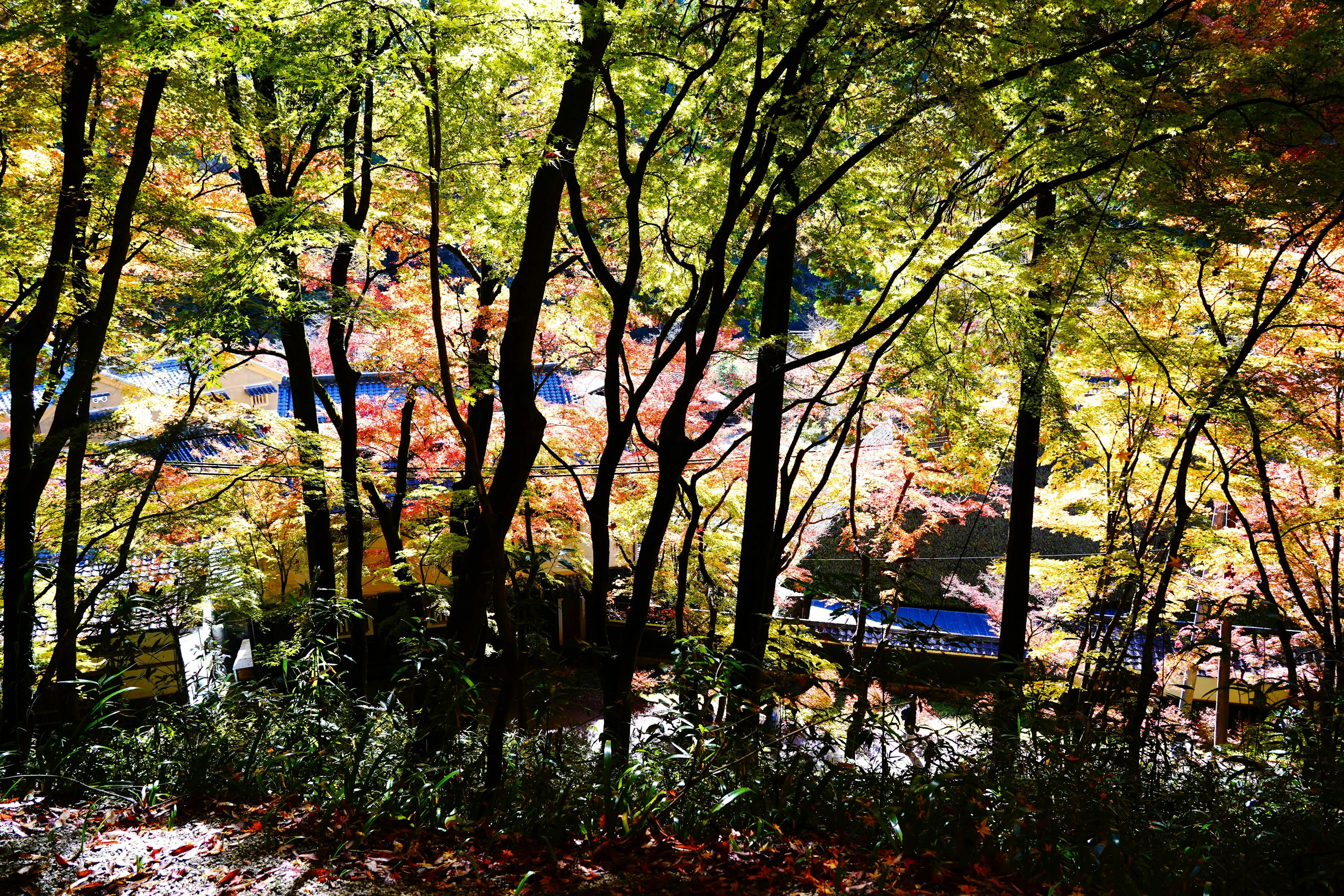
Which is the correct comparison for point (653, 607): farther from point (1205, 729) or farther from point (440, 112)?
point (440, 112)

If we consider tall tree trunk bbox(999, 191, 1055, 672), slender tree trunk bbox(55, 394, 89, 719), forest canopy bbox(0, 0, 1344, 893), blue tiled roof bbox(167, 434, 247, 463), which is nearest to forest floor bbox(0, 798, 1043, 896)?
forest canopy bbox(0, 0, 1344, 893)

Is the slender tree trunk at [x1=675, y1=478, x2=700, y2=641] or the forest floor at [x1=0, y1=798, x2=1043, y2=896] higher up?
the slender tree trunk at [x1=675, y1=478, x2=700, y2=641]

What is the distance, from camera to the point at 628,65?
4.73 meters

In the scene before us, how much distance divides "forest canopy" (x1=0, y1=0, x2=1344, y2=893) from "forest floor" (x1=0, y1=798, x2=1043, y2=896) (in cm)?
8

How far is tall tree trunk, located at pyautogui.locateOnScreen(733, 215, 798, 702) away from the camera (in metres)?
6.88

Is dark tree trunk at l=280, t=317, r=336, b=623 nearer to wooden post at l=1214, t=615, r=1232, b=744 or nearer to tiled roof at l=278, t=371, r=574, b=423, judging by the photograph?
wooden post at l=1214, t=615, r=1232, b=744

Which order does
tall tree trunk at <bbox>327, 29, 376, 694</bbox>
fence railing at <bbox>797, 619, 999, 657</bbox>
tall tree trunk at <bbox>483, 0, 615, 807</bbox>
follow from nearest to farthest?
tall tree trunk at <bbox>483, 0, 615, 807</bbox>
tall tree trunk at <bbox>327, 29, 376, 694</bbox>
fence railing at <bbox>797, 619, 999, 657</bbox>

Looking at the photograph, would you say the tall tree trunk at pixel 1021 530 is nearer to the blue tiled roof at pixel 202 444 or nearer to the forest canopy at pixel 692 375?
the forest canopy at pixel 692 375

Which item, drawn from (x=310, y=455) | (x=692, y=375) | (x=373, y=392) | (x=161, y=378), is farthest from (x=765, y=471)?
(x=373, y=392)

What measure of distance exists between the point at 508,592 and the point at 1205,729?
5215mm

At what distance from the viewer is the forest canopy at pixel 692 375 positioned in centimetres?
345

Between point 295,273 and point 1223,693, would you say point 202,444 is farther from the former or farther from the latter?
point 1223,693

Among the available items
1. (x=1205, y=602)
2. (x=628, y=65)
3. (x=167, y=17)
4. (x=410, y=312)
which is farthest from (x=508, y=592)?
(x=1205, y=602)

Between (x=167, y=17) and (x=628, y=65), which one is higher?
(x=628, y=65)
